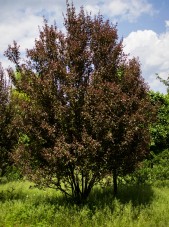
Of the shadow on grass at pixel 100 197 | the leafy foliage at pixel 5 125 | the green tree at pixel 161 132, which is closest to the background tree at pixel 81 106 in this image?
the shadow on grass at pixel 100 197

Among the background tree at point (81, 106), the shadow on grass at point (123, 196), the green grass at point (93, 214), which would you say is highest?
the background tree at point (81, 106)

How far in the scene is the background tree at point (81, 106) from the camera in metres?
9.66

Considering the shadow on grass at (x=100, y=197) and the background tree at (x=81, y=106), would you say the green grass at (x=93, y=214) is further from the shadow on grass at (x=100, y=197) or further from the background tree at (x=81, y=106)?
the background tree at (x=81, y=106)

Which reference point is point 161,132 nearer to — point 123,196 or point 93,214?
point 123,196

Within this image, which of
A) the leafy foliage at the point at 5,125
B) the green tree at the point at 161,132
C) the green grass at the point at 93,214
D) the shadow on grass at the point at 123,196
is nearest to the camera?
the green grass at the point at 93,214

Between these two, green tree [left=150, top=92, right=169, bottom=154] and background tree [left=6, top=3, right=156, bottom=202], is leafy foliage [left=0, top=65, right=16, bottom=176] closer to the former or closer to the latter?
background tree [left=6, top=3, right=156, bottom=202]

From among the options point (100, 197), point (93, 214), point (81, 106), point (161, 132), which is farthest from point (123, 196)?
point (161, 132)

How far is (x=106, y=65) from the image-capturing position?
1048cm

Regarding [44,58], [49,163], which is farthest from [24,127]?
[44,58]

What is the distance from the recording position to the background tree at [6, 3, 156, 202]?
380 inches

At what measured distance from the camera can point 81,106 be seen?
33.1ft

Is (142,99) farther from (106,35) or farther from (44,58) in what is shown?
(44,58)

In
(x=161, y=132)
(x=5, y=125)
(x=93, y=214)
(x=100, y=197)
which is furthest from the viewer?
(x=161, y=132)

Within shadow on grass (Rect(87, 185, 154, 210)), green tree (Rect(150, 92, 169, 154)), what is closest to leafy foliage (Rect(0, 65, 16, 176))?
shadow on grass (Rect(87, 185, 154, 210))
